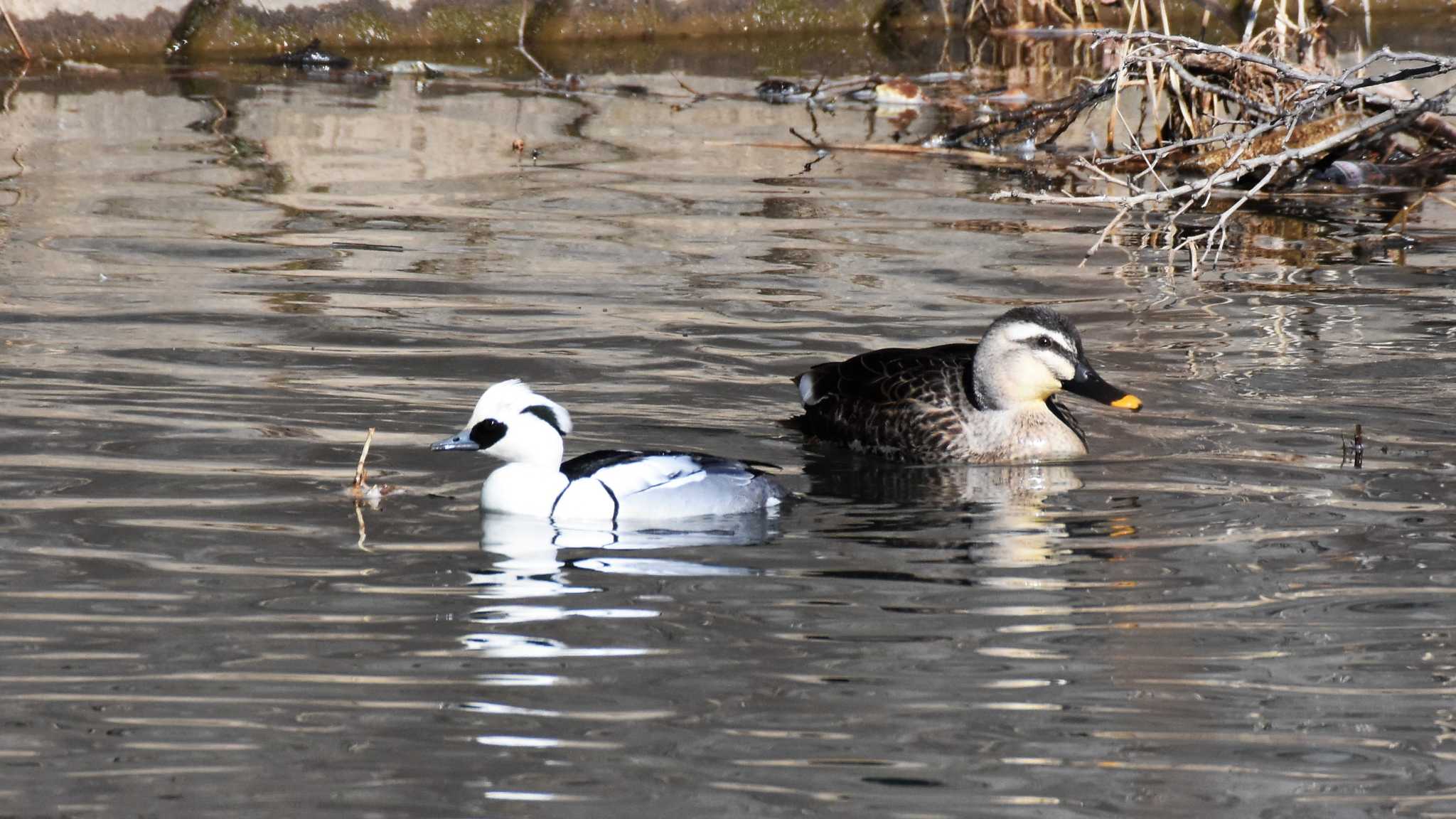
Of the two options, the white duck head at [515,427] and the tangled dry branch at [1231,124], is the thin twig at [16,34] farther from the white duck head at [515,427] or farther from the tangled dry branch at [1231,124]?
the white duck head at [515,427]

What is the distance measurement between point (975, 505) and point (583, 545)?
5.45 ft

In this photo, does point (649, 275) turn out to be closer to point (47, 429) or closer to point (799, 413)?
point (799, 413)

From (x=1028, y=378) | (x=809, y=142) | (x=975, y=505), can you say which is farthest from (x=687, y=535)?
(x=809, y=142)

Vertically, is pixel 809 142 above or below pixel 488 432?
above

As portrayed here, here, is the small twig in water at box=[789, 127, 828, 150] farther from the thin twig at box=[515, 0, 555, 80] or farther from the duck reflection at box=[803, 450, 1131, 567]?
the duck reflection at box=[803, 450, 1131, 567]

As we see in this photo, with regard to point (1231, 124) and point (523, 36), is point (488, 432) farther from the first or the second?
point (523, 36)

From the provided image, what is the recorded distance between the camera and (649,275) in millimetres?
10891

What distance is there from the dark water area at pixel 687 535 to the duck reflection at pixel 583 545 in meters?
0.03

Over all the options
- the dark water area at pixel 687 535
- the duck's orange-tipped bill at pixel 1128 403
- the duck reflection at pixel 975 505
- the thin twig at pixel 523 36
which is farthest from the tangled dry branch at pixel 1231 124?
the thin twig at pixel 523 36

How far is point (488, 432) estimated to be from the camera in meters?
6.96

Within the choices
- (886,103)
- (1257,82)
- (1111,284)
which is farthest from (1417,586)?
(886,103)

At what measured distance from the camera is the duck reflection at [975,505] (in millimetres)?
6824

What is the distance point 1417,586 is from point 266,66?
13.8 m

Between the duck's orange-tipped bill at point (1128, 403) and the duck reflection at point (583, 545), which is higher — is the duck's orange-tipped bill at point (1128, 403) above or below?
above
